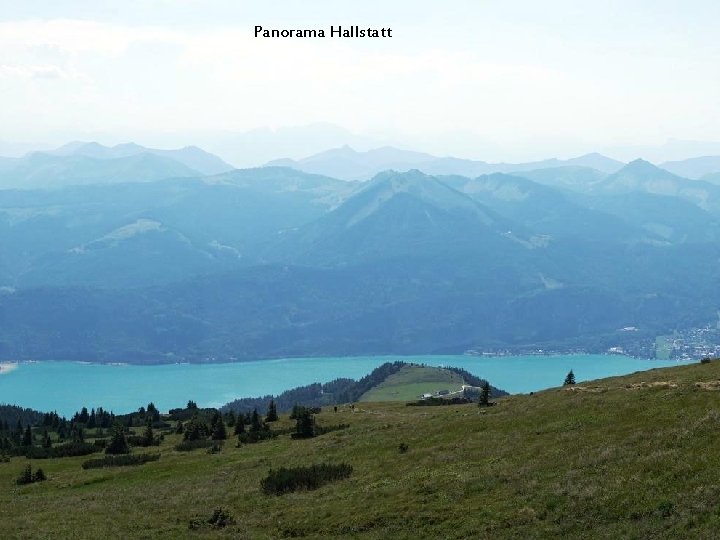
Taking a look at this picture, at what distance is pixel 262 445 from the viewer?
204ft

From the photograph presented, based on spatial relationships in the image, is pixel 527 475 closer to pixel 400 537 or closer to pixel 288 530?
pixel 400 537

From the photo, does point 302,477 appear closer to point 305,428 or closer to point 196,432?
point 305,428

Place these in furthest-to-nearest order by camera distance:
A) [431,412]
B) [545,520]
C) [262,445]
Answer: [431,412] → [262,445] → [545,520]

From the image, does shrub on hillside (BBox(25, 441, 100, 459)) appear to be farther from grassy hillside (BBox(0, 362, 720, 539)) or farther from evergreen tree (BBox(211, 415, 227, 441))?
grassy hillside (BBox(0, 362, 720, 539))

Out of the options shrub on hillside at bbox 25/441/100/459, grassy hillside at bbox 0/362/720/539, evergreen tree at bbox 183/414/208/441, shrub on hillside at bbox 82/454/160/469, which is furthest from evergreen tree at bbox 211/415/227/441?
grassy hillside at bbox 0/362/720/539

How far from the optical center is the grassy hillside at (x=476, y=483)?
→ 27.5 m

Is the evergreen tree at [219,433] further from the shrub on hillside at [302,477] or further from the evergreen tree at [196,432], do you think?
the shrub on hillside at [302,477]

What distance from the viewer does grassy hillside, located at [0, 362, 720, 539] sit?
90.2ft

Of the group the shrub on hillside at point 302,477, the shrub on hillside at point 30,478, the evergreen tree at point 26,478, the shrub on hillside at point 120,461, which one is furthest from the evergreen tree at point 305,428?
the shrub on hillside at point 302,477

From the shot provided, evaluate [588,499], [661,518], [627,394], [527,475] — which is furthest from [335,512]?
[627,394]

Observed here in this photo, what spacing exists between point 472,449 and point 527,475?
8016mm

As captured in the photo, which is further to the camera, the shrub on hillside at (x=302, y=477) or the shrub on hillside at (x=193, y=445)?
the shrub on hillside at (x=193, y=445)

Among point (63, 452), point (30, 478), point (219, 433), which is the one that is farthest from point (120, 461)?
point (63, 452)

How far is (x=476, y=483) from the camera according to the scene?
1323 inches
